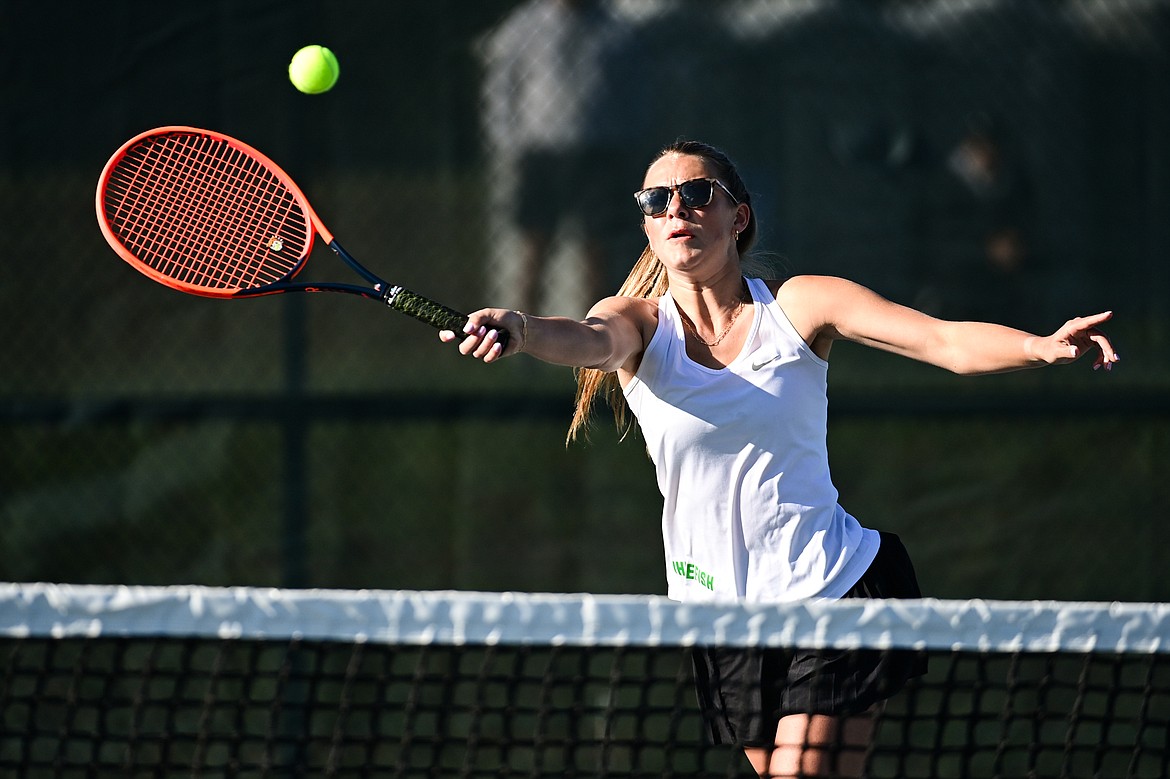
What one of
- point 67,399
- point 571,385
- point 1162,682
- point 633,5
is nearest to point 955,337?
point 571,385

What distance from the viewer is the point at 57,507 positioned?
151 inches

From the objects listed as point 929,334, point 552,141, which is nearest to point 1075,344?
point 929,334

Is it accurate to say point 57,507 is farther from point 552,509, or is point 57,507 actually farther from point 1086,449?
point 1086,449

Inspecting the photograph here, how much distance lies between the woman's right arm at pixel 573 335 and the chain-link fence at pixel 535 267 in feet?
4.64

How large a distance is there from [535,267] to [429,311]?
1.67 m

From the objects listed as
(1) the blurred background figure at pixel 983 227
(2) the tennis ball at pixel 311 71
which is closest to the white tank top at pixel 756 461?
(2) the tennis ball at pixel 311 71

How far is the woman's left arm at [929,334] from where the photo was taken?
2.02 m

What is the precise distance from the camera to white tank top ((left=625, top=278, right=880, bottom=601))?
2.35 metres

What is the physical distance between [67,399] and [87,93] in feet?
2.72

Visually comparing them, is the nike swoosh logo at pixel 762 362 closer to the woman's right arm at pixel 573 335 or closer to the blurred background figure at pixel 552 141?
the woman's right arm at pixel 573 335

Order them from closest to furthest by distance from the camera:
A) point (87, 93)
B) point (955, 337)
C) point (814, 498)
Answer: point (955, 337), point (814, 498), point (87, 93)

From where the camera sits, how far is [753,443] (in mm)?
2352

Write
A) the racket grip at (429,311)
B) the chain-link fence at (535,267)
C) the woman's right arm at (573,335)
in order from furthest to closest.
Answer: the chain-link fence at (535,267) < the racket grip at (429,311) < the woman's right arm at (573,335)

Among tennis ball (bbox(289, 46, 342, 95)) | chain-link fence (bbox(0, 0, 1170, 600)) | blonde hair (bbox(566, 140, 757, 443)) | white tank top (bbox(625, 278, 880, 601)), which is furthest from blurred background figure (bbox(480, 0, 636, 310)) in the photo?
white tank top (bbox(625, 278, 880, 601))
